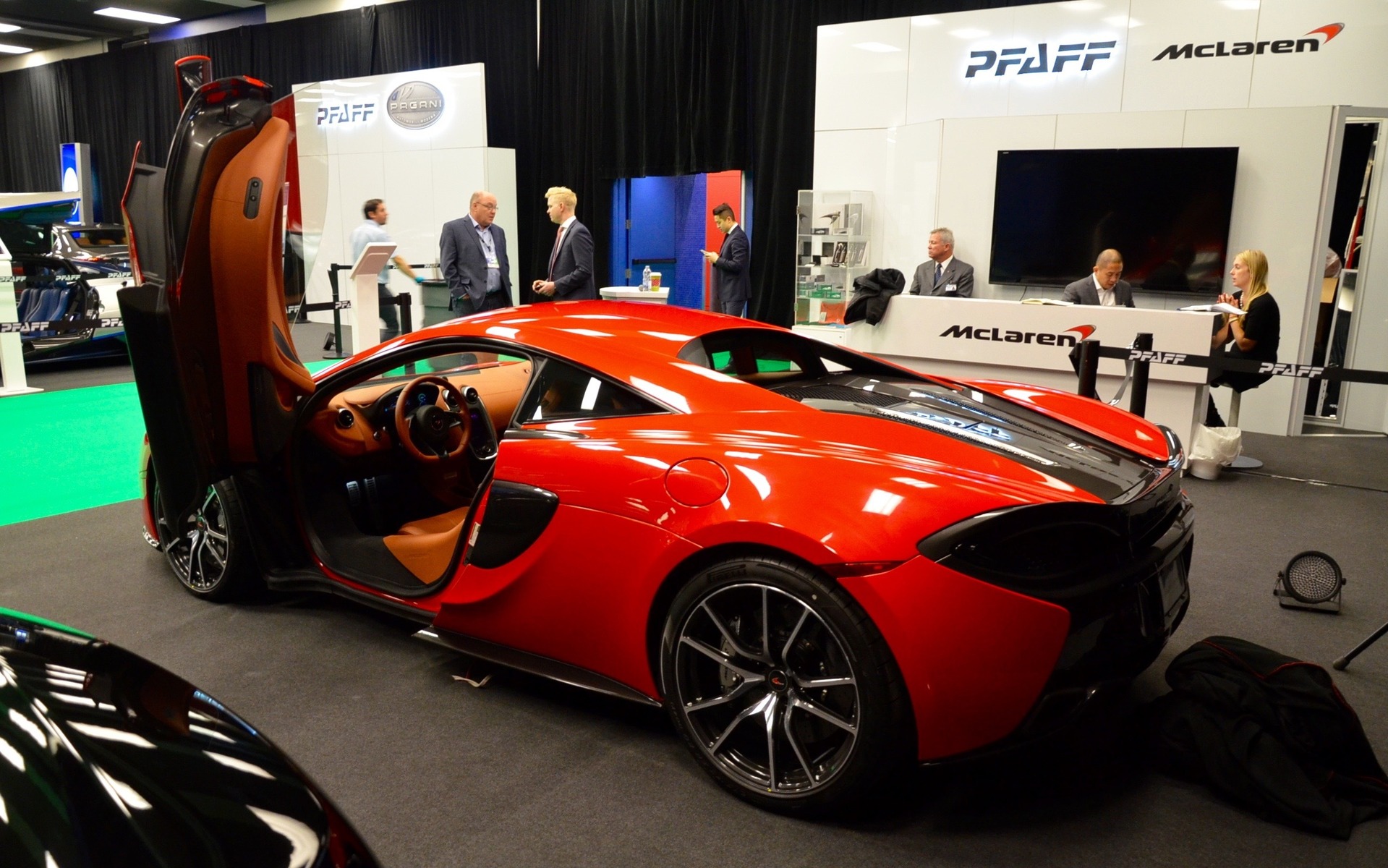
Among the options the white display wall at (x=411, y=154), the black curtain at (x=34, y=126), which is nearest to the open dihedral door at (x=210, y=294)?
the white display wall at (x=411, y=154)

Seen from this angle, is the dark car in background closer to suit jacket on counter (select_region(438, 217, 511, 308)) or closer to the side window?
the side window

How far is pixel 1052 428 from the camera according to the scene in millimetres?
2727

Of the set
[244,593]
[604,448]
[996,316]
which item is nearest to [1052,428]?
[604,448]

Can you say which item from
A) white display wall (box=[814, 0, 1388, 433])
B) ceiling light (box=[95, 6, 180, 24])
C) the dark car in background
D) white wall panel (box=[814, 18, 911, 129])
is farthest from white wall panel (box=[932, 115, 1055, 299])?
ceiling light (box=[95, 6, 180, 24])

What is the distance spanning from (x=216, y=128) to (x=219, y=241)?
374mm

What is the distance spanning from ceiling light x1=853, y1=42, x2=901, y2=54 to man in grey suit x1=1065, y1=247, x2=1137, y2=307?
330 centimetres

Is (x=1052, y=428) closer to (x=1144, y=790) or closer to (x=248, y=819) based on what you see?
(x=1144, y=790)

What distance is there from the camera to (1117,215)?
841 cm

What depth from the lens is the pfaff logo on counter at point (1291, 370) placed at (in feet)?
16.5

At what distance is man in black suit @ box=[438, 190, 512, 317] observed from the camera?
805 centimetres

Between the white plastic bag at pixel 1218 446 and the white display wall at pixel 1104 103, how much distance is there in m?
2.12

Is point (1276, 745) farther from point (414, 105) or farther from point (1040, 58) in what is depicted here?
point (414, 105)

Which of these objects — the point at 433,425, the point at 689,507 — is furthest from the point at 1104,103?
the point at 689,507

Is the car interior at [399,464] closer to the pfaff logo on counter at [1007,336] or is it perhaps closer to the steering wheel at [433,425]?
the steering wheel at [433,425]
